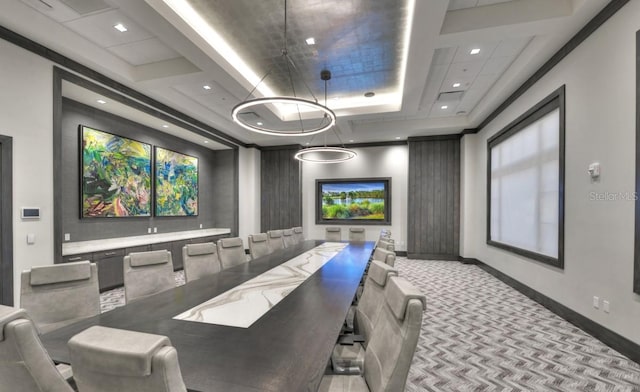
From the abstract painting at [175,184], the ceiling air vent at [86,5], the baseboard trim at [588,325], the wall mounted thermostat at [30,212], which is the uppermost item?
the ceiling air vent at [86,5]

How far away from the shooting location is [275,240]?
4922 millimetres

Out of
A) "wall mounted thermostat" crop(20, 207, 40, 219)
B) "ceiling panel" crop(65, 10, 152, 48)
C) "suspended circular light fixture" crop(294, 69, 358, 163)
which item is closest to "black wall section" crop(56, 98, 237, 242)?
"wall mounted thermostat" crop(20, 207, 40, 219)

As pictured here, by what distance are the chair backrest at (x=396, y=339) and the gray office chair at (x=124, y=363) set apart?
0.84m

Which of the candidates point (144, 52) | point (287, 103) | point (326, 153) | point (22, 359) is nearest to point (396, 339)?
point (22, 359)

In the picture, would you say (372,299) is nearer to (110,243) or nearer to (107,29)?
(107,29)

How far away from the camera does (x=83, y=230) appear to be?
4.75 meters

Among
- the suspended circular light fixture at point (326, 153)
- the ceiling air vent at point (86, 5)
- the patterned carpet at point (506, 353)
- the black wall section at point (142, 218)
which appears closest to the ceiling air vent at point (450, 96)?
the suspended circular light fixture at point (326, 153)

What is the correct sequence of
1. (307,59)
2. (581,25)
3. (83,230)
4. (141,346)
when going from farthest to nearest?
(83,230)
(307,59)
(581,25)
(141,346)

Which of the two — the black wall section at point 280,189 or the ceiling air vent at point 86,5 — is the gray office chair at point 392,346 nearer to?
the ceiling air vent at point 86,5

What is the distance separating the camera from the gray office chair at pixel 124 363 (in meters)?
0.76

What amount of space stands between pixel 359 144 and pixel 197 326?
24.1ft

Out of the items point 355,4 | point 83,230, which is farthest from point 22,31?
point 355,4

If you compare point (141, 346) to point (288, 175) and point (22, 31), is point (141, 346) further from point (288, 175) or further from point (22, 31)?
point (288, 175)

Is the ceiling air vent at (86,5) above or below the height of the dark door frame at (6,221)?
above
